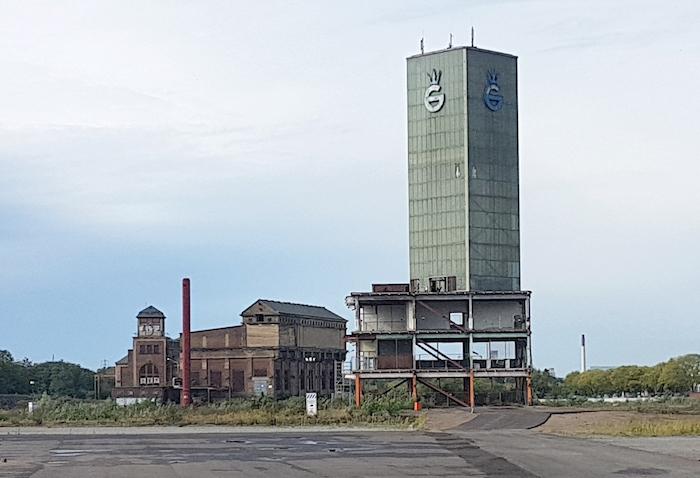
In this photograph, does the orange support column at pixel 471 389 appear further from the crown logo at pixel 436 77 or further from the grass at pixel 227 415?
the crown logo at pixel 436 77

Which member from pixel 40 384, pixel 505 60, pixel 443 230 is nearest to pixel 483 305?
pixel 443 230

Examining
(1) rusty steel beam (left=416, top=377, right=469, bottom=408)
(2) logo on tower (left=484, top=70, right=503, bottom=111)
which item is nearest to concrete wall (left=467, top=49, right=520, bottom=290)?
(2) logo on tower (left=484, top=70, right=503, bottom=111)

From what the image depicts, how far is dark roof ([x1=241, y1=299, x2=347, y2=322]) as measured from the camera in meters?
111

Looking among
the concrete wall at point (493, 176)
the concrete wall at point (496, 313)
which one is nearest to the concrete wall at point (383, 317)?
the concrete wall at point (496, 313)

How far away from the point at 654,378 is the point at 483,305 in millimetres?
62025

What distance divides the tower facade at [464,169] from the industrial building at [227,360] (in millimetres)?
29789

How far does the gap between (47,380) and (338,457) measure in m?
122

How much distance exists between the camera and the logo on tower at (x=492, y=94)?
8025 cm

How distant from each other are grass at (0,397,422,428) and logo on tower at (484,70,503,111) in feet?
71.2

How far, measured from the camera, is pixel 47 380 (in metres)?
150

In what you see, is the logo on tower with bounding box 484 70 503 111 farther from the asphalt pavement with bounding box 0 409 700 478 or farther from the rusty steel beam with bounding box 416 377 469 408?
the asphalt pavement with bounding box 0 409 700 478

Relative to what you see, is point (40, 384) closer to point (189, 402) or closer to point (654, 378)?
point (189, 402)

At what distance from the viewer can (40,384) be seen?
481 ft

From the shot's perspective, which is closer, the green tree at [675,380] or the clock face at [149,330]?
the clock face at [149,330]
